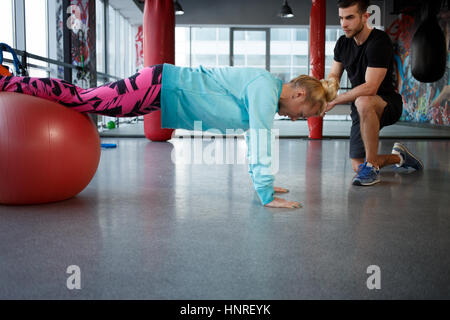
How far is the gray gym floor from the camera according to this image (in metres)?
1.01

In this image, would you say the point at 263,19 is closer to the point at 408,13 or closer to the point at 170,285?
the point at 408,13

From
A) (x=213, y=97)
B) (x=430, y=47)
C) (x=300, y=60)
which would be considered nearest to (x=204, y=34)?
(x=300, y=60)

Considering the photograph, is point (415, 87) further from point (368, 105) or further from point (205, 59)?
point (368, 105)

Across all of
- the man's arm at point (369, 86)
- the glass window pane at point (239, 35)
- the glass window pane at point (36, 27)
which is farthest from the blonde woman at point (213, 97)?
the glass window pane at point (239, 35)

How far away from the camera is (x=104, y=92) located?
1.85 metres

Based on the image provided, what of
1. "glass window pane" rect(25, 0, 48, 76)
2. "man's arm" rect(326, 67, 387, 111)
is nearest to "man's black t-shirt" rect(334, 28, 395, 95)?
"man's arm" rect(326, 67, 387, 111)

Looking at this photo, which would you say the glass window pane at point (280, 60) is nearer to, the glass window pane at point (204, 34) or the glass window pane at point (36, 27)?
the glass window pane at point (204, 34)

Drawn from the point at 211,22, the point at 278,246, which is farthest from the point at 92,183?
the point at 211,22

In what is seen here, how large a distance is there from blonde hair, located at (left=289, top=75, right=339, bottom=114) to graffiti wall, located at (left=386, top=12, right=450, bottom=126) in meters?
6.80

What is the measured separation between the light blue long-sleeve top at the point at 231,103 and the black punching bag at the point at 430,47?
3.61m

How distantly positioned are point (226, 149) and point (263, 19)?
6.58 meters

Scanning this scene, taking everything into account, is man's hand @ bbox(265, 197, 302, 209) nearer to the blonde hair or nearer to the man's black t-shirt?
the blonde hair

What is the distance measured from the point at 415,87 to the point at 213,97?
333 inches

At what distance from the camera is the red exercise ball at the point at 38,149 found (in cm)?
169
